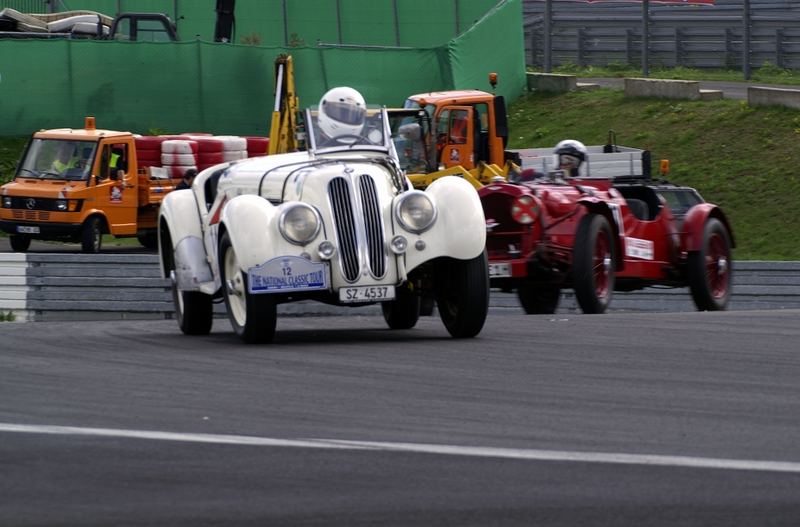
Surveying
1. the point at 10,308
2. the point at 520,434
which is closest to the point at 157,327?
the point at 10,308

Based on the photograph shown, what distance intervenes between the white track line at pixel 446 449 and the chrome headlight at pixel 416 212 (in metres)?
3.68

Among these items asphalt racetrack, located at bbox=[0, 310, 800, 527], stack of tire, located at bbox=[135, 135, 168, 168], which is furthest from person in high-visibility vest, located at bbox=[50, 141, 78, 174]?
asphalt racetrack, located at bbox=[0, 310, 800, 527]

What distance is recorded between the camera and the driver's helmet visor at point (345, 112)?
11.5 metres

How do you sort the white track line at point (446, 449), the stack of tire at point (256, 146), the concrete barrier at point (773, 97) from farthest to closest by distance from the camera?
the concrete barrier at point (773, 97)
the stack of tire at point (256, 146)
the white track line at point (446, 449)

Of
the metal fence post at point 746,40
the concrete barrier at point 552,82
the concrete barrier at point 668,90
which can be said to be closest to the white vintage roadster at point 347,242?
the concrete barrier at point 668,90

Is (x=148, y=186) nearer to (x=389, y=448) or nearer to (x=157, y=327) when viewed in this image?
(x=157, y=327)

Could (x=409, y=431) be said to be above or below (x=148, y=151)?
below

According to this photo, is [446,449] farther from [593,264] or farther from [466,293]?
[593,264]

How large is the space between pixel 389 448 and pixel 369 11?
3013cm

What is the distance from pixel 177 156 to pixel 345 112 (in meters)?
13.4

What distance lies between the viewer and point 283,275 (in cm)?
1011

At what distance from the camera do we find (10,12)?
33500 millimetres

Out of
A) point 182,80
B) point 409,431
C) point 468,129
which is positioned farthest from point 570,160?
point 182,80

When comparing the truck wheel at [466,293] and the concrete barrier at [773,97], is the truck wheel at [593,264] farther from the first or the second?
the concrete barrier at [773,97]
